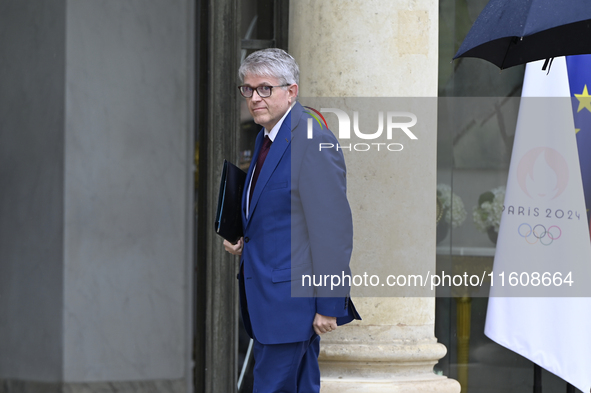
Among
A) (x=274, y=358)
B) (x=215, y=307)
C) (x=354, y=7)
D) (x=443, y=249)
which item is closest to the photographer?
(x=274, y=358)

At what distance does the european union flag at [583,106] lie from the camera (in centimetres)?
444

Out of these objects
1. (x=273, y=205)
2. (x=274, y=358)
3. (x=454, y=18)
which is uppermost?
(x=454, y=18)

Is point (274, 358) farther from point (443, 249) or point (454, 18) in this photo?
point (454, 18)

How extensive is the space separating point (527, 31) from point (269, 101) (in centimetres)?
106

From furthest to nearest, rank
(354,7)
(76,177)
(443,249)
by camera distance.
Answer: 1. (443,249)
2. (76,177)
3. (354,7)

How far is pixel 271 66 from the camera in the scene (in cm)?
294

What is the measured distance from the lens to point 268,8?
4.80 meters

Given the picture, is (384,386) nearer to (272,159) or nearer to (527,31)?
(272,159)

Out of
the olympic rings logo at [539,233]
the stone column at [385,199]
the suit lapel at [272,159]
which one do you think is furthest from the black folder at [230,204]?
the olympic rings logo at [539,233]

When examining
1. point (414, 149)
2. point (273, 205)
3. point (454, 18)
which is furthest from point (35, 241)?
point (454, 18)

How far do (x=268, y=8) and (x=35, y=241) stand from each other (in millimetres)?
2192

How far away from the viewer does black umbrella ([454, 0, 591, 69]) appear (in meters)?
2.54

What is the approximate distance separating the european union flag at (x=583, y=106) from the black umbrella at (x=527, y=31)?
1.25 meters

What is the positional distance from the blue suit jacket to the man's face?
0.07 meters
